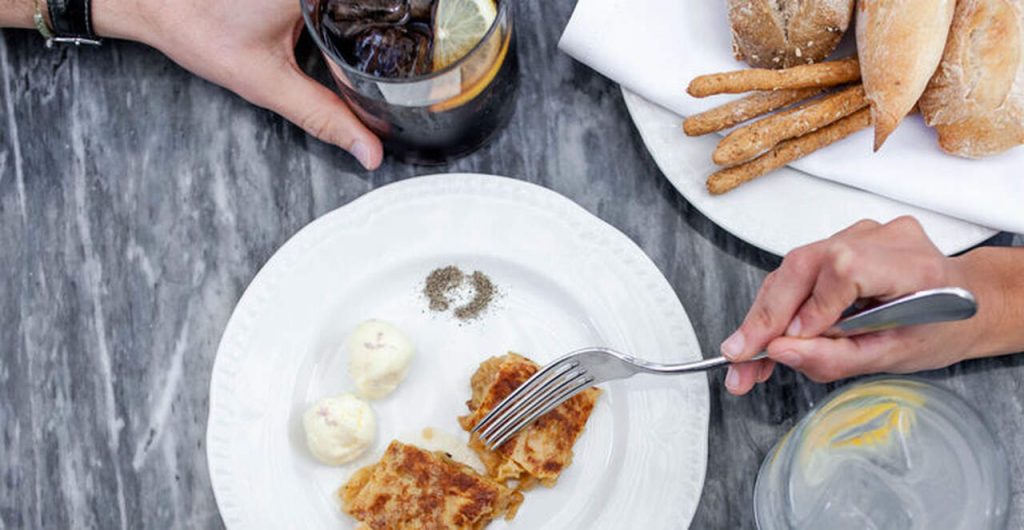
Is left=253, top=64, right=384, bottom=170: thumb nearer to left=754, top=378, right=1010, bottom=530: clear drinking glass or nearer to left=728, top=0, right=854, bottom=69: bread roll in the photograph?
left=728, top=0, right=854, bottom=69: bread roll

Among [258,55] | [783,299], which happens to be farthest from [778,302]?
[258,55]

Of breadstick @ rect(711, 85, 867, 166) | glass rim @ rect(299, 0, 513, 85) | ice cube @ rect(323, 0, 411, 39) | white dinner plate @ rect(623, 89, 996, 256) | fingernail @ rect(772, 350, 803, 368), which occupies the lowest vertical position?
fingernail @ rect(772, 350, 803, 368)

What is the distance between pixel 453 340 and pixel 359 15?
402mm

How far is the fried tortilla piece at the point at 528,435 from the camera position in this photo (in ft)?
3.73

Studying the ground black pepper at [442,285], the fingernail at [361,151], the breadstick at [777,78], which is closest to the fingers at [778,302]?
the breadstick at [777,78]

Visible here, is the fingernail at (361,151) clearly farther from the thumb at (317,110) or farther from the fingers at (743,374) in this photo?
the fingers at (743,374)

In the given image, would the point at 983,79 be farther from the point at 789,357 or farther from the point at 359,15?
the point at 359,15

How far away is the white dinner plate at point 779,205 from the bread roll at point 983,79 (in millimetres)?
102

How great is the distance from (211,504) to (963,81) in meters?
1.01

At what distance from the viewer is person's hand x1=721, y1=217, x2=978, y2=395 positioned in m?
0.93

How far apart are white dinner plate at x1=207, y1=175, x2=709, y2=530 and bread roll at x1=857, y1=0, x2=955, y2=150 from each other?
312 millimetres

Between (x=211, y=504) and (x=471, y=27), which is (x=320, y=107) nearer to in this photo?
(x=471, y=27)

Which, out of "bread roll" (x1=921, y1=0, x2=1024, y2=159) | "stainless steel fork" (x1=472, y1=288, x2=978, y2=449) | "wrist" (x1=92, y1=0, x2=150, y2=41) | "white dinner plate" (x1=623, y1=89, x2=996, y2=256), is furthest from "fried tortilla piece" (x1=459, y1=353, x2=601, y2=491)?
"wrist" (x1=92, y1=0, x2=150, y2=41)

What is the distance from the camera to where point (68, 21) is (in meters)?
1.28
